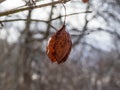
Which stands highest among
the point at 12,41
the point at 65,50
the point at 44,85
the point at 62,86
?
the point at 65,50

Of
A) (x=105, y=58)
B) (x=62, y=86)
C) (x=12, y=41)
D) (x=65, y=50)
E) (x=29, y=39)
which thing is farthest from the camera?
(x=105, y=58)

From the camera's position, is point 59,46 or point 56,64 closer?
point 59,46

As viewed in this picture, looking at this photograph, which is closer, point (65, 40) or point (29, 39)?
point (65, 40)

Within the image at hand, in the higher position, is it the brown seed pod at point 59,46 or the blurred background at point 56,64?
the brown seed pod at point 59,46

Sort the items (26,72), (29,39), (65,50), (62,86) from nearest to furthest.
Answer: (65,50)
(29,39)
(26,72)
(62,86)

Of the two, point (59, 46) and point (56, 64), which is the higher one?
point (59, 46)

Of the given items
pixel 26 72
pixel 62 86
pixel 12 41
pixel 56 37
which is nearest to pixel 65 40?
pixel 56 37

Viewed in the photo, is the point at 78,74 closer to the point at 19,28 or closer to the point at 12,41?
the point at 12,41

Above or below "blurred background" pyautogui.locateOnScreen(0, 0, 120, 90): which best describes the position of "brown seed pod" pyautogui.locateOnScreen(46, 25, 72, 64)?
above
